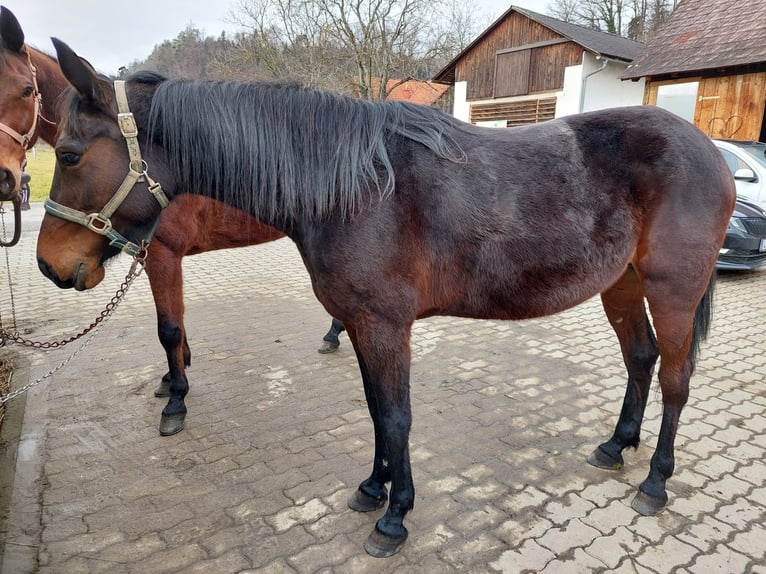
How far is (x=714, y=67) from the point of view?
9.84 m

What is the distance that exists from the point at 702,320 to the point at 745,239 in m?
5.32

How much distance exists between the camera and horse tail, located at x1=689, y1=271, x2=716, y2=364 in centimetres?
261

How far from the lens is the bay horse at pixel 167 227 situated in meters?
2.70

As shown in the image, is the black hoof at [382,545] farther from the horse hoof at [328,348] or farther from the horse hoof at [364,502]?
the horse hoof at [328,348]

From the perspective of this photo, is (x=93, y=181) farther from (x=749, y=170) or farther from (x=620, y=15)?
(x=620, y=15)

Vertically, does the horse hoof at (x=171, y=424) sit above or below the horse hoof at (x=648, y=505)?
below

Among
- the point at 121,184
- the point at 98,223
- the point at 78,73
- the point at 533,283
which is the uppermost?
the point at 78,73

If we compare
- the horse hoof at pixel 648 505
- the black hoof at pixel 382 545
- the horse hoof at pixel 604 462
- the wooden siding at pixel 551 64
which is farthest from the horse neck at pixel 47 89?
the wooden siding at pixel 551 64

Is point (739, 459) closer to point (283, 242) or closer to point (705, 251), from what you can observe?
point (705, 251)

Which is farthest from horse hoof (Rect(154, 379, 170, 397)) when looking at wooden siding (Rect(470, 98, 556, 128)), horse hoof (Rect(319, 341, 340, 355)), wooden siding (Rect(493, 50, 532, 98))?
wooden siding (Rect(493, 50, 532, 98))

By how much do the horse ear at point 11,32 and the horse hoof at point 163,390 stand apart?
227 cm

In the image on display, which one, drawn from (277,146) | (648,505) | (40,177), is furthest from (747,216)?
(40,177)

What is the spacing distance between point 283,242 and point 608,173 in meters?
9.09

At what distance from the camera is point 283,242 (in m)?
10.7
